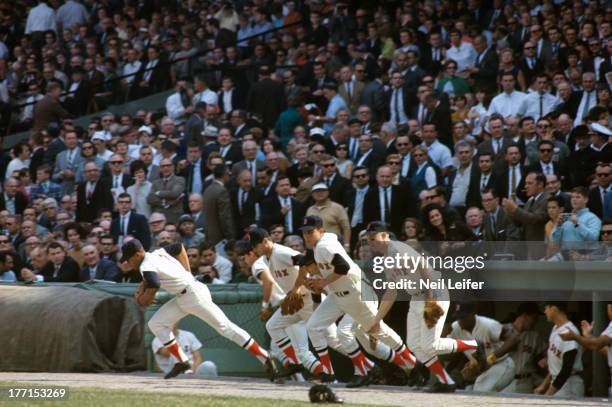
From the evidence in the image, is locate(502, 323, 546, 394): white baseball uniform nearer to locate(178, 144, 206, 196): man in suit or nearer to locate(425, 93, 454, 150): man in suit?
locate(425, 93, 454, 150): man in suit

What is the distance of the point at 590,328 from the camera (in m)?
12.1

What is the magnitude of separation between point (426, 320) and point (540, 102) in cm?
583

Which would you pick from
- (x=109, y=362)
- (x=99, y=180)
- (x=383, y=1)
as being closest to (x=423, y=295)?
(x=109, y=362)

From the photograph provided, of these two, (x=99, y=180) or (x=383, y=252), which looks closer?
(x=383, y=252)

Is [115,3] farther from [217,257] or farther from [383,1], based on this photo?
[217,257]

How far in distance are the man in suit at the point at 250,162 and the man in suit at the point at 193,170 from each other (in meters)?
0.78

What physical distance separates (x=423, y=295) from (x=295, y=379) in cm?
225

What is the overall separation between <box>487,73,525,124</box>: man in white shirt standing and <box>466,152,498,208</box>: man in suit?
192 centimetres

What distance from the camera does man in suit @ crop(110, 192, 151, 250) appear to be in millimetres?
17469

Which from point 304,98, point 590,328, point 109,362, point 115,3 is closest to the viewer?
point 590,328

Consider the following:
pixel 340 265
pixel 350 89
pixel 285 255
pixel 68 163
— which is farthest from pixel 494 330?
pixel 68 163

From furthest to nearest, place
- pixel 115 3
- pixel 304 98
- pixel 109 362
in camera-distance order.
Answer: pixel 115 3 → pixel 304 98 → pixel 109 362

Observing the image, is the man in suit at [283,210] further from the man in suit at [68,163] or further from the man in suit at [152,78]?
the man in suit at [152,78]

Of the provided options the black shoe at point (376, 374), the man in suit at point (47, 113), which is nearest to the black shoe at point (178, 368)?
the black shoe at point (376, 374)
